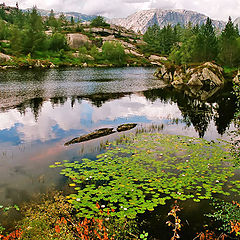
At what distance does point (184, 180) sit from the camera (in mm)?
15055

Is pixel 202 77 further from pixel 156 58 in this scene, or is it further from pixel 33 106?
pixel 156 58

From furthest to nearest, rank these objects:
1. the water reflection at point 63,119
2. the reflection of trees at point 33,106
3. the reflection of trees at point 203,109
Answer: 1. the reflection of trees at point 33,106
2. the reflection of trees at point 203,109
3. the water reflection at point 63,119

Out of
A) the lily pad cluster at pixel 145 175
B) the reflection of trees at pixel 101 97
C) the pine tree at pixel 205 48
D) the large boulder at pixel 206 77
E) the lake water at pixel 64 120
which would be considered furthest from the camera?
the pine tree at pixel 205 48

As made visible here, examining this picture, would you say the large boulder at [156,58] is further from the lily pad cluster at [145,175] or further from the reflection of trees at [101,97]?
the lily pad cluster at [145,175]

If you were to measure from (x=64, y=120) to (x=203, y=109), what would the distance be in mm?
22604

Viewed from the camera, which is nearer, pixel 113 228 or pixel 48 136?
pixel 113 228

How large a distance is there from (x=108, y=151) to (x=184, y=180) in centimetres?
740

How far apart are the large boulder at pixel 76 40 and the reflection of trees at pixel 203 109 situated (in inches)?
4852

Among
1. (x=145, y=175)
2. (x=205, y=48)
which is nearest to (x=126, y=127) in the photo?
(x=145, y=175)

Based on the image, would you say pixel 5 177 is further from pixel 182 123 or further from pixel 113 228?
pixel 182 123

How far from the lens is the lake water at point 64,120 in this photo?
52.9ft

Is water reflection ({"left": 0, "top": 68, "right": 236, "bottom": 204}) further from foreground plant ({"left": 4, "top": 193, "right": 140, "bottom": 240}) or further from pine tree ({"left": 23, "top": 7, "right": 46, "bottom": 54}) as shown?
pine tree ({"left": 23, "top": 7, "right": 46, "bottom": 54})

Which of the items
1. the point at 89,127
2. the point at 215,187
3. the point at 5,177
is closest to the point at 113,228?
the point at 215,187

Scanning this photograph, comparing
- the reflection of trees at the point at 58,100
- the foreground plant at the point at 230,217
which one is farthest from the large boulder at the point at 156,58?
the foreground plant at the point at 230,217
